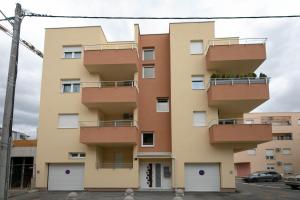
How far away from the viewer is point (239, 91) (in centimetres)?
2320

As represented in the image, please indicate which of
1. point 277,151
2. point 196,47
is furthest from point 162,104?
point 277,151

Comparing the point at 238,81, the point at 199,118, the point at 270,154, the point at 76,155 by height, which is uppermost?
the point at 238,81

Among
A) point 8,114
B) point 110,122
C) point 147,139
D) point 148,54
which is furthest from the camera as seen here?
point 148,54

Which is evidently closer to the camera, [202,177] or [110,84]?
[202,177]

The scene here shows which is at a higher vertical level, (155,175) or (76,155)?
(76,155)

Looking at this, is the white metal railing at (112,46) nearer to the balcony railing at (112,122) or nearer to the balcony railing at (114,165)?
the balcony railing at (112,122)

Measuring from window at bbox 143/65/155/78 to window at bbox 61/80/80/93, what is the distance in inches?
210

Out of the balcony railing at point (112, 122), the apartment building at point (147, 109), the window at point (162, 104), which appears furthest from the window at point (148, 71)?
the balcony railing at point (112, 122)

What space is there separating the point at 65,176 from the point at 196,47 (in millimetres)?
13872

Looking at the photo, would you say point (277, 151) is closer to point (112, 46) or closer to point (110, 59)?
point (112, 46)

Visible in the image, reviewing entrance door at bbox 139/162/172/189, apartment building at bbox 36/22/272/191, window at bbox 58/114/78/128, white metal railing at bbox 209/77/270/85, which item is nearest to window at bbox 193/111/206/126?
apartment building at bbox 36/22/272/191

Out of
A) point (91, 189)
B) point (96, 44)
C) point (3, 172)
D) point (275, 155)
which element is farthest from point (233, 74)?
point (275, 155)

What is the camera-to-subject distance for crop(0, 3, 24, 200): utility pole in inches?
399

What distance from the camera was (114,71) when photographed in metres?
26.2
